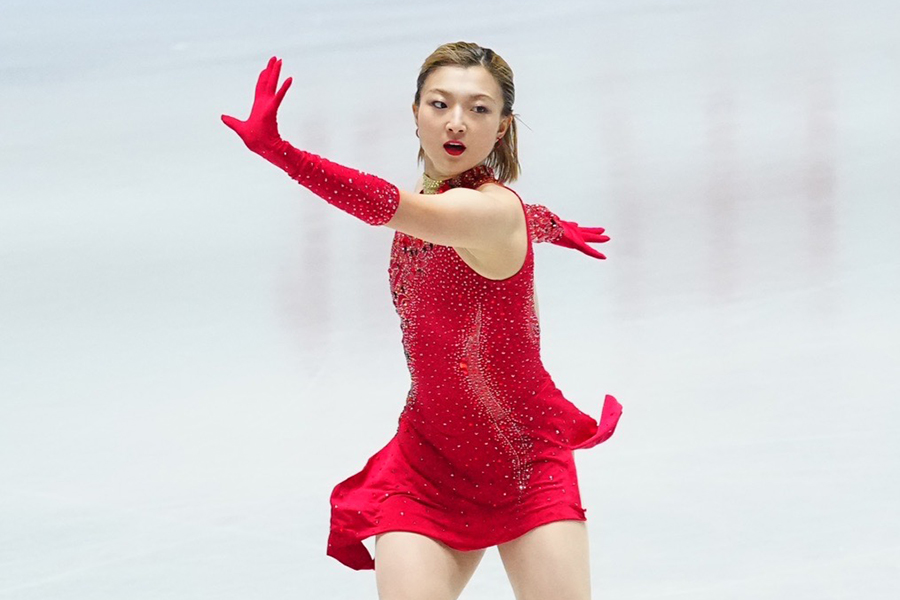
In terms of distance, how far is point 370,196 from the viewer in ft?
7.54

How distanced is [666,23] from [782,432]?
6.62 m

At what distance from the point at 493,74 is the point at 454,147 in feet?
0.53

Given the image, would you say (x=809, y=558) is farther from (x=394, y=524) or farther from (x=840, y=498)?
(x=394, y=524)

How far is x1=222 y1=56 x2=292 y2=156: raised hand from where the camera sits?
7.27ft

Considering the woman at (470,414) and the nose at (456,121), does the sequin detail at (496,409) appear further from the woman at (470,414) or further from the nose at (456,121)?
the nose at (456,121)

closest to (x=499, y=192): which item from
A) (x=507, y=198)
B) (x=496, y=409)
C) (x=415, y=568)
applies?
(x=507, y=198)

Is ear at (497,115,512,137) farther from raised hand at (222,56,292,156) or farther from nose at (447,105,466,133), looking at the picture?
raised hand at (222,56,292,156)

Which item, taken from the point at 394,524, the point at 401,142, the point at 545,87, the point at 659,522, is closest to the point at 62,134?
the point at 401,142

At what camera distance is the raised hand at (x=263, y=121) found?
222 centimetres

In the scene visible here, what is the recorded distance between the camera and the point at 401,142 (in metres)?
7.50

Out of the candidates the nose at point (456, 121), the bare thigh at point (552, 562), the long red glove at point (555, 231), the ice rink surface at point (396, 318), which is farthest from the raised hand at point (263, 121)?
the ice rink surface at point (396, 318)

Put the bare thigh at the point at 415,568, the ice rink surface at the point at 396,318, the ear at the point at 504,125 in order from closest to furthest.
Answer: the bare thigh at the point at 415,568 → the ear at the point at 504,125 → the ice rink surface at the point at 396,318

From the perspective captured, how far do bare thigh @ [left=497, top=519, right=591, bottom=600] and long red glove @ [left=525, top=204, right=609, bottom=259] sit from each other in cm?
50

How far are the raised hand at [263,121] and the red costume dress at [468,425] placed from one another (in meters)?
0.50
